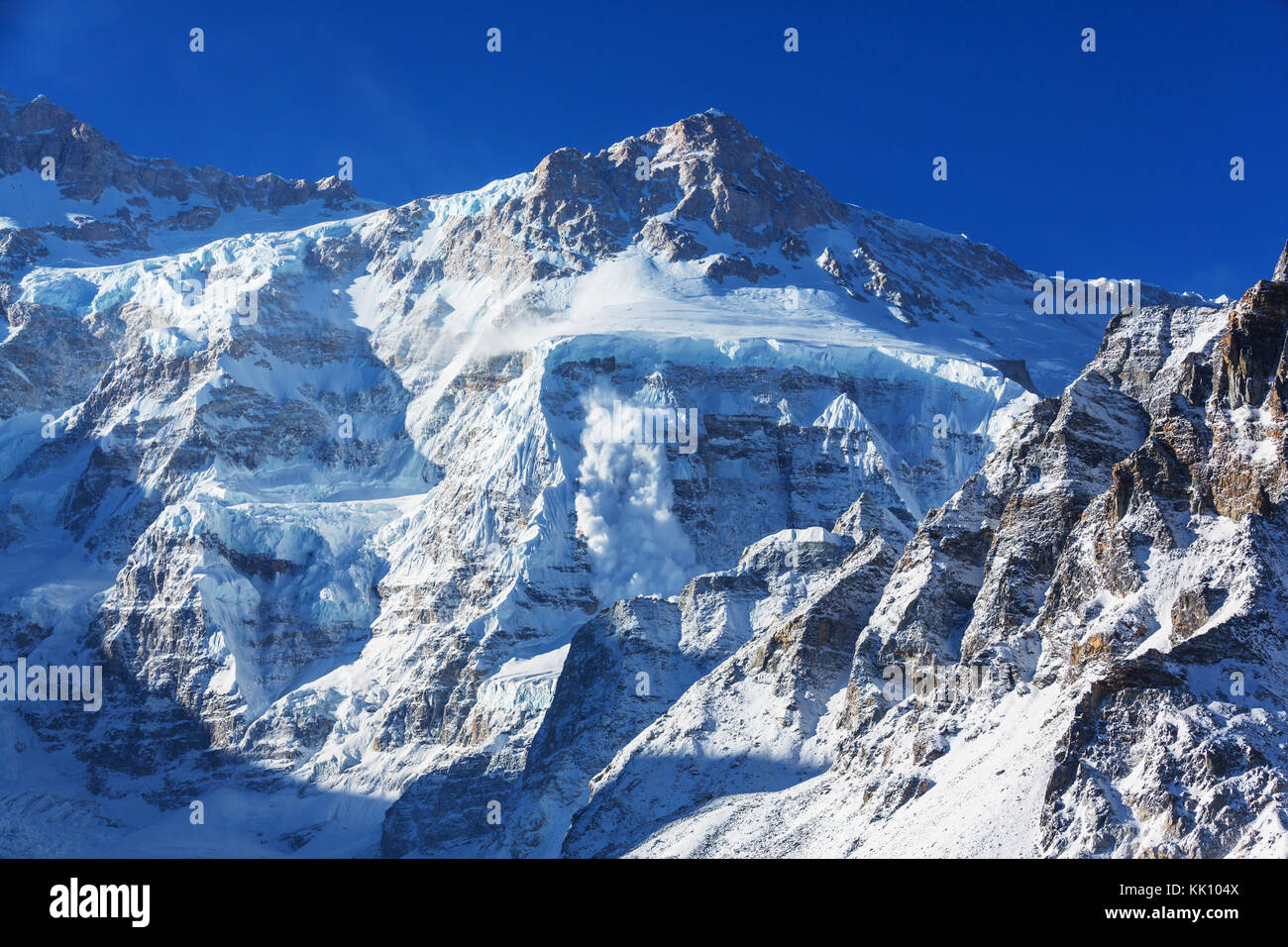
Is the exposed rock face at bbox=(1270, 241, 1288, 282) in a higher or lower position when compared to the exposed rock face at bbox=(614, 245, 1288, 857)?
higher

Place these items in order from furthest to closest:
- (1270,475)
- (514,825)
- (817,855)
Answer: (514,825) < (817,855) < (1270,475)

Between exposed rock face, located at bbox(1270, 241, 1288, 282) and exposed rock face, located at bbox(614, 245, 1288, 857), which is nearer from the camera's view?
exposed rock face, located at bbox(614, 245, 1288, 857)

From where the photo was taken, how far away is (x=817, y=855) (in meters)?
116

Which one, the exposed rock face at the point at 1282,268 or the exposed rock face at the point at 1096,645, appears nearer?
the exposed rock face at the point at 1096,645

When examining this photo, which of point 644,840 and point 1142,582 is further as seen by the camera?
point 644,840

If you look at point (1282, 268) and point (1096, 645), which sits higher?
point (1282, 268)

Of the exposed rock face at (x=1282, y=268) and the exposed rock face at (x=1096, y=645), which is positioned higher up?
the exposed rock face at (x=1282, y=268)
